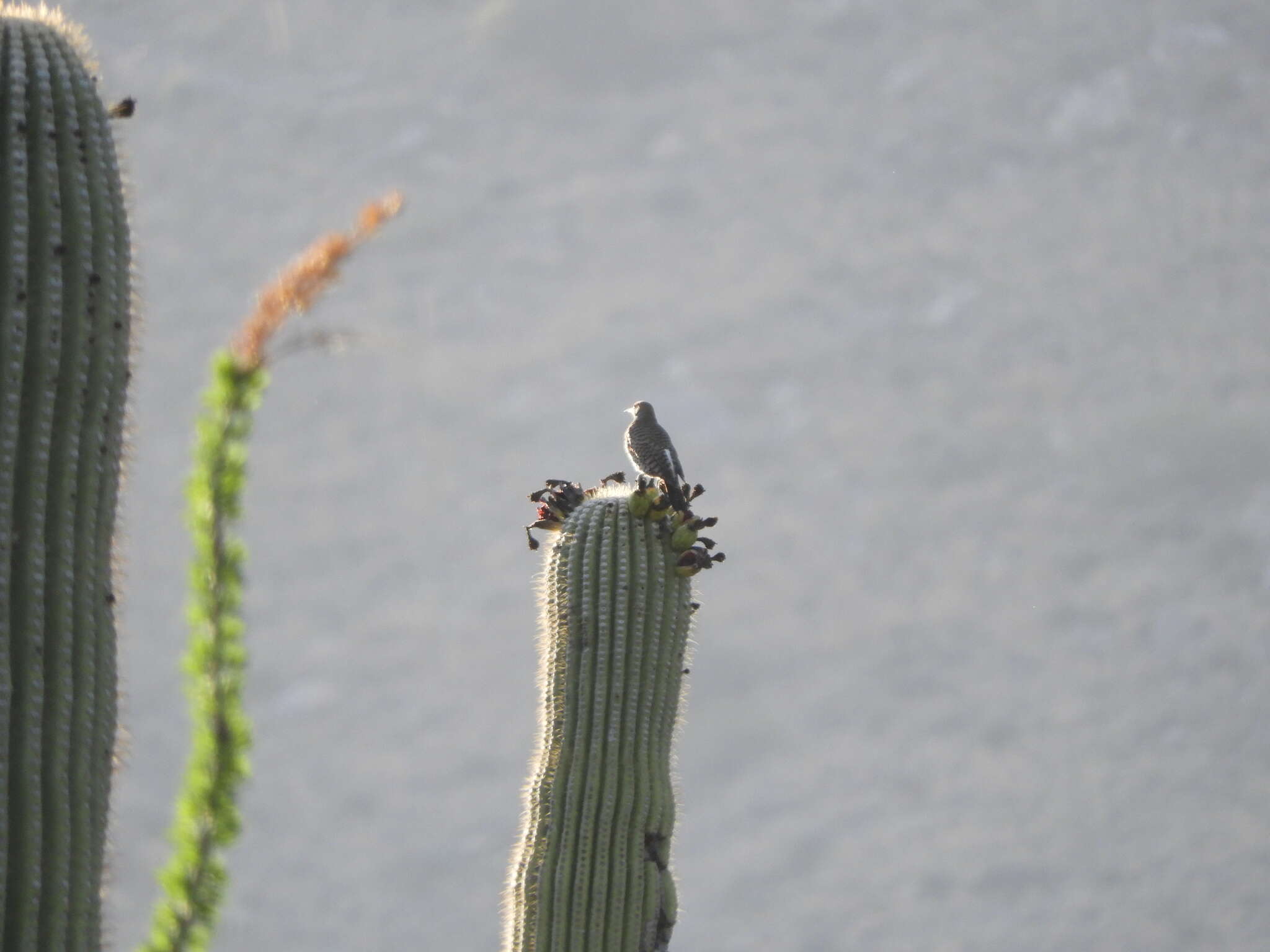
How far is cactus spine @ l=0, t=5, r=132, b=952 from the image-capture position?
3.89 m

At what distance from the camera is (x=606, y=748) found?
603 cm

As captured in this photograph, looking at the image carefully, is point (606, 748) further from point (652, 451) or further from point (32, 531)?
point (32, 531)

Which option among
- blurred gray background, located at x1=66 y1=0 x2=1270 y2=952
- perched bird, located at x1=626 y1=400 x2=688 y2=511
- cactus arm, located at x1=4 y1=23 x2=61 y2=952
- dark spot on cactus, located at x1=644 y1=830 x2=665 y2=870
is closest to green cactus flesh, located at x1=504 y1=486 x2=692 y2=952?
dark spot on cactus, located at x1=644 y1=830 x2=665 y2=870

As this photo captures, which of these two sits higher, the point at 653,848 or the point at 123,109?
the point at 123,109

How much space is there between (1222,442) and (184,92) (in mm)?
→ 91162

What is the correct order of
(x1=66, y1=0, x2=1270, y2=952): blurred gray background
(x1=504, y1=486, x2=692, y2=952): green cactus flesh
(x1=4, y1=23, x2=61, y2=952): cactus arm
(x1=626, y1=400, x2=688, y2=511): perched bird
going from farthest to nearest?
(x1=66, y1=0, x2=1270, y2=952): blurred gray background → (x1=626, y1=400, x2=688, y2=511): perched bird → (x1=504, y1=486, x2=692, y2=952): green cactus flesh → (x1=4, y1=23, x2=61, y2=952): cactus arm

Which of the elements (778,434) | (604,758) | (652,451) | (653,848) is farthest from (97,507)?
(778,434)

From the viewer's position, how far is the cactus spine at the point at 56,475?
12.8 ft

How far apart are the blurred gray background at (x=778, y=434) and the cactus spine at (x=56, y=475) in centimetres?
3962

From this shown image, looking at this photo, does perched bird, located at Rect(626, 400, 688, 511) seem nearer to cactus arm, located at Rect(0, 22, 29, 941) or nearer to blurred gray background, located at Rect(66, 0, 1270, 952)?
cactus arm, located at Rect(0, 22, 29, 941)

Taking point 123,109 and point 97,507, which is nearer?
point 97,507

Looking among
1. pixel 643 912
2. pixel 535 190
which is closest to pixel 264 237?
pixel 535 190

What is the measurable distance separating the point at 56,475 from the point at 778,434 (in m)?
106

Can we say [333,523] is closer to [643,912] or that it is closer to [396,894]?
[396,894]
